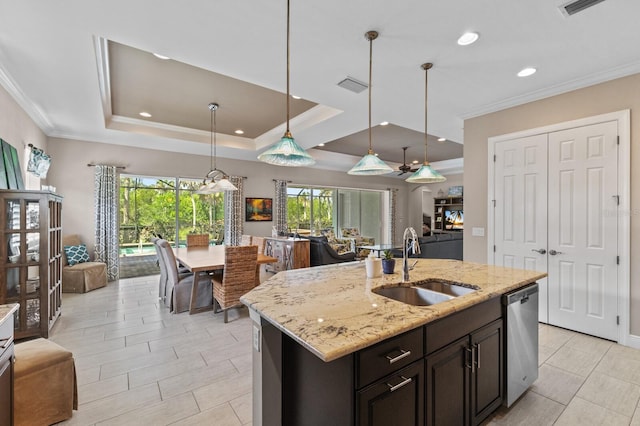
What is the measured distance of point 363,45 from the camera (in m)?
2.47

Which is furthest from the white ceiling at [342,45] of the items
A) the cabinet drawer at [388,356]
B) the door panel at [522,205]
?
the cabinet drawer at [388,356]

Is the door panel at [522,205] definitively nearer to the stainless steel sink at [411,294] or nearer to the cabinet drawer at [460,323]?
the cabinet drawer at [460,323]

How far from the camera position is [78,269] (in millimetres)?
4688

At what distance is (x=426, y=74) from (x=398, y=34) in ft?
2.54

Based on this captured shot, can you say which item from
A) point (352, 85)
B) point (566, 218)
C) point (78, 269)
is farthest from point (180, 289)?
point (566, 218)

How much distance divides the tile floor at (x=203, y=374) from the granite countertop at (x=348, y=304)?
1.40ft

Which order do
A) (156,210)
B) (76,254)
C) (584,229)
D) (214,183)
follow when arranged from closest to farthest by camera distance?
1. (584,229)
2. (214,183)
3. (76,254)
4. (156,210)

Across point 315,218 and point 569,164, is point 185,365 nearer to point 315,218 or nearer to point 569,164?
point 569,164

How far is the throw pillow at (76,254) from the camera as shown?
4.91 meters

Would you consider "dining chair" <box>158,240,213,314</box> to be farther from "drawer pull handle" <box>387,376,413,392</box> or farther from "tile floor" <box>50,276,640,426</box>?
"drawer pull handle" <box>387,376,413,392</box>

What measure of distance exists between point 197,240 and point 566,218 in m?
5.59

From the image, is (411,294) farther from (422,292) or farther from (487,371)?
(487,371)

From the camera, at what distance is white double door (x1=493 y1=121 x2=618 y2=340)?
2959 millimetres

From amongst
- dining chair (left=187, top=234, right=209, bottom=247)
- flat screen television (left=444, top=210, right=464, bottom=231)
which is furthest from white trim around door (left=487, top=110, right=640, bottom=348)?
flat screen television (left=444, top=210, right=464, bottom=231)
